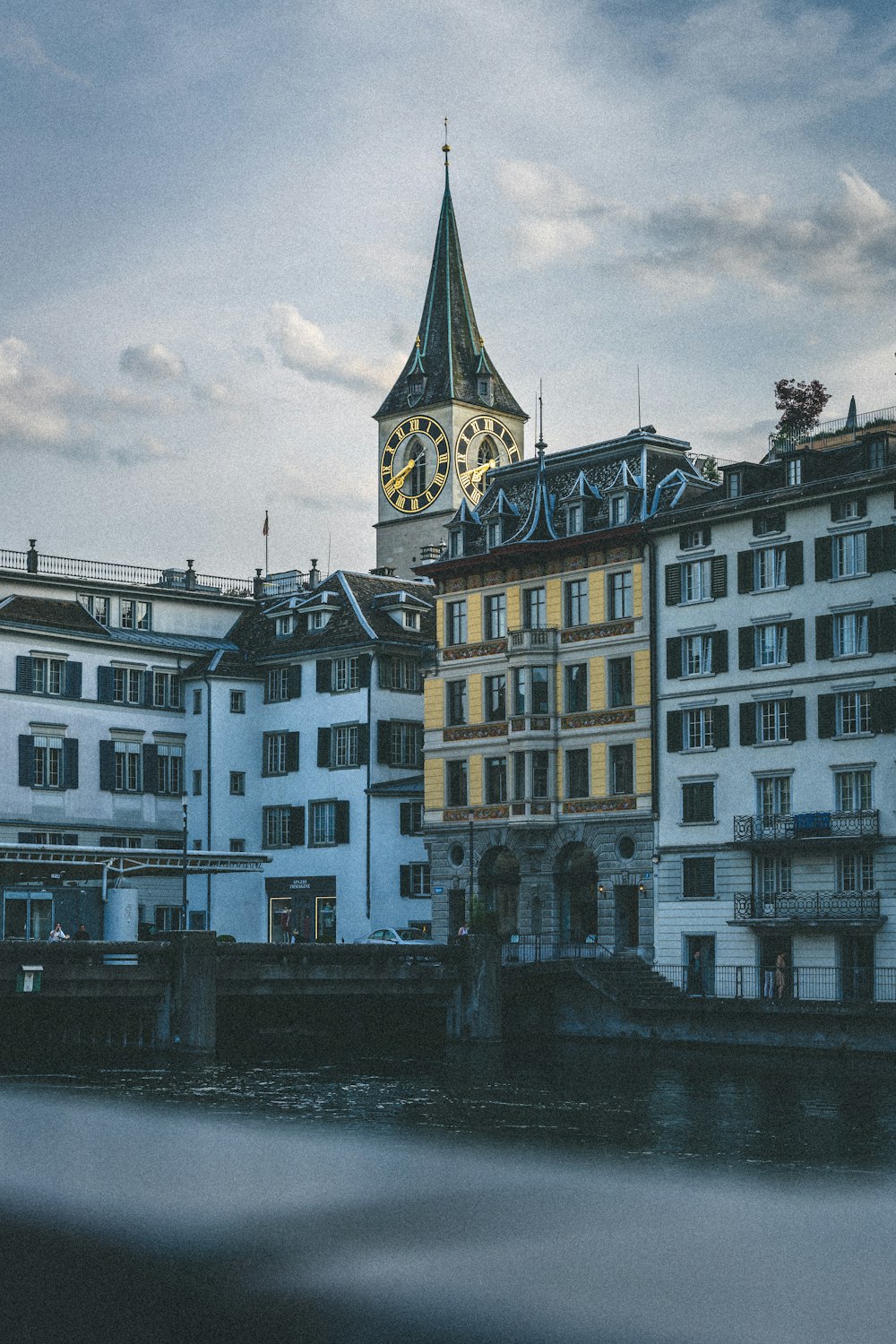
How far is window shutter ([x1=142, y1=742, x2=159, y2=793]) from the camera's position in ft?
343

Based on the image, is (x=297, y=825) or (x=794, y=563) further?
(x=297, y=825)

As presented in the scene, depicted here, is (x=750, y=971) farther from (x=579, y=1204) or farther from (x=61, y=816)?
(x=579, y=1204)

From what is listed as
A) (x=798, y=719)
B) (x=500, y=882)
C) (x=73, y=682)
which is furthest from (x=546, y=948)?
(x=73, y=682)

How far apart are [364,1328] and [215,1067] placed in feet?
126

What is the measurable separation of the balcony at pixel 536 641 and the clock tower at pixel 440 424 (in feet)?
157

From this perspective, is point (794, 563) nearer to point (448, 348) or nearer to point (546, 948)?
point (546, 948)

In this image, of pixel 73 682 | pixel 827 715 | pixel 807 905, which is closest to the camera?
pixel 807 905

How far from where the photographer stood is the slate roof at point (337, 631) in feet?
340

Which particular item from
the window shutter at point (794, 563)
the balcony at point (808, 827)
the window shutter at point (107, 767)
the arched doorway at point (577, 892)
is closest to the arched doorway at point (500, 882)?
the arched doorway at point (577, 892)

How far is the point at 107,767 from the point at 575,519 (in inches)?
1051

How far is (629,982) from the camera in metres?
81.8

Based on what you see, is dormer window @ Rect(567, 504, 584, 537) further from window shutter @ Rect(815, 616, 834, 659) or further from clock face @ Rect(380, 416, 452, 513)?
clock face @ Rect(380, 416, 452, 513)

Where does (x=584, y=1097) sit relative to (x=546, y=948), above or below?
below

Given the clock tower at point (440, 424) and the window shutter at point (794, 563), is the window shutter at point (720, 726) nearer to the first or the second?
the window shutter at point (794, 563)
